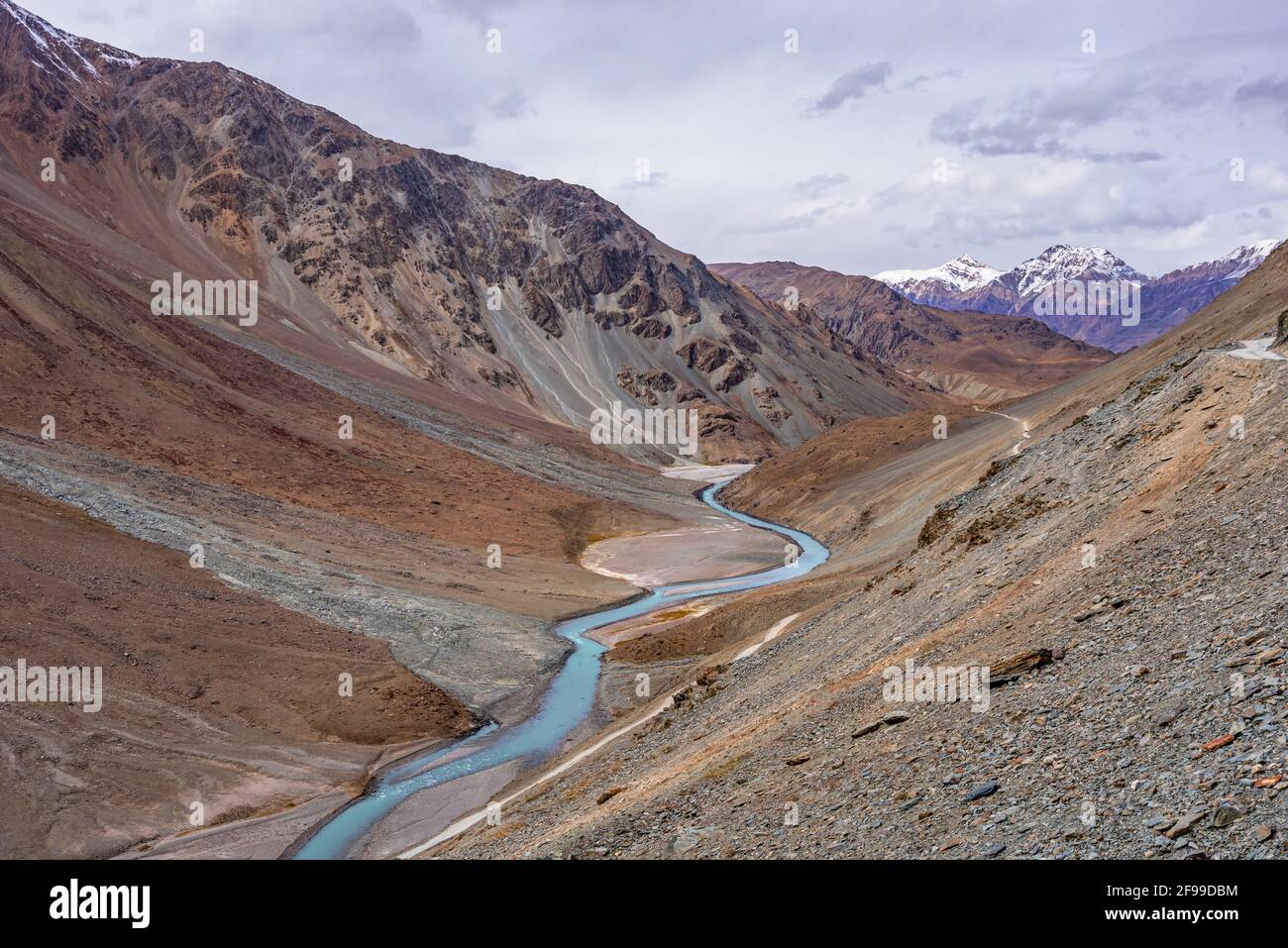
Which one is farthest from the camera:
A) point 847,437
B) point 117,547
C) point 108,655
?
point 847,437

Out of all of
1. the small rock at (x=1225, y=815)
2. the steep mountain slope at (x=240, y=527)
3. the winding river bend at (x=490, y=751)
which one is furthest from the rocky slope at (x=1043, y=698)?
the steep mountain slope at (x=240, y=527)

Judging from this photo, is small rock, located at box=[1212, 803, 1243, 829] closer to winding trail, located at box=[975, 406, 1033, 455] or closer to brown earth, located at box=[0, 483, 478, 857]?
brown earth, located at box=[0, 483, 478, 857]

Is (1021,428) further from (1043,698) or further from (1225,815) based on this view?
(1225,815)

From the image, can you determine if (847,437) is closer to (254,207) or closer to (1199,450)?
(1199,450)

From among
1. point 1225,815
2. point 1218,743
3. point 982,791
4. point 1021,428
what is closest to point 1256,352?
point 1218,743

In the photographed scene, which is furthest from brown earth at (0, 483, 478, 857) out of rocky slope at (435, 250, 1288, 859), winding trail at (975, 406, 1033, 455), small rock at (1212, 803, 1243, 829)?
winding trail at (975, 406, 1033, 455)
